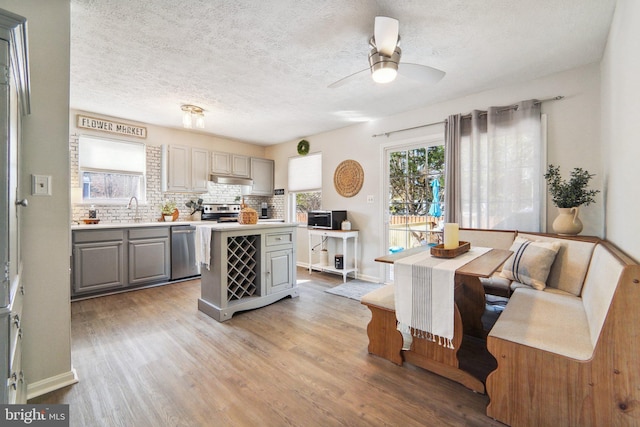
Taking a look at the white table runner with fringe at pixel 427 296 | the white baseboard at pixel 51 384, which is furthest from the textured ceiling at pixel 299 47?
the white baseboard at pixel 51 384

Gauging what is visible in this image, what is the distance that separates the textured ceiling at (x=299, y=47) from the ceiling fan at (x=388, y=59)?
0.21 m

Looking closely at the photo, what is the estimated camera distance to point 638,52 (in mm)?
1359

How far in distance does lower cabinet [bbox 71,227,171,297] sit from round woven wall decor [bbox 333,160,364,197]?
110 inches

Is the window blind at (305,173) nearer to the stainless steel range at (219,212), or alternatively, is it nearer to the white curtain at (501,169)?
the stainless steel range at (219,212)

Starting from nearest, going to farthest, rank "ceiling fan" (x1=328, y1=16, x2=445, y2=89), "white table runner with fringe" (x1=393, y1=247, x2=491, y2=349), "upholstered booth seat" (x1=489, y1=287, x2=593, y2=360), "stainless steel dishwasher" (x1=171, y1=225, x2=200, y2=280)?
1. "upholstered booth seat" (x1=489, y1=287, x2=593, y2=360)
2. "white table runner with fringe" (x1=393, y1=247, x2=491, y2=349)
3. "ceiling fan" (x1=328, y1=16, x2=445, y2=89)
4. "stainless steel dishwasher" (x1=171, y1=225, x2=200, y2=280)

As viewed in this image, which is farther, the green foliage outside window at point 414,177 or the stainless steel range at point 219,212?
the stainless steel range at point 219,212

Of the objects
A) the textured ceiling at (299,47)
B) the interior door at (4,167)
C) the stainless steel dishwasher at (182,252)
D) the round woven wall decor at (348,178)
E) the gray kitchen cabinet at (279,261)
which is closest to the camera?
the interior door at (4,167)

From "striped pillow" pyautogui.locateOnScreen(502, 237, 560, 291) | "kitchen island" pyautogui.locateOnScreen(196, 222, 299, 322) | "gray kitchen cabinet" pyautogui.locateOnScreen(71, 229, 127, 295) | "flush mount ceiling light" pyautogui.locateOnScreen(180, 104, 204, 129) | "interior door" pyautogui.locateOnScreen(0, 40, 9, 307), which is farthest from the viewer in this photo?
"flush mount ceiling light" pyautogui.locateOnScreen(180, 104, 204, 129)

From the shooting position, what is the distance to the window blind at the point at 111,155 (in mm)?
3848

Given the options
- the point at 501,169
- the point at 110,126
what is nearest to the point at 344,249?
the point at 501,169

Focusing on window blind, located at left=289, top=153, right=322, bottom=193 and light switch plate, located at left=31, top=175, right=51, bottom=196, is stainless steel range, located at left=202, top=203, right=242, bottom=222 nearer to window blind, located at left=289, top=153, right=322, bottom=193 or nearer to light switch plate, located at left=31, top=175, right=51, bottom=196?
window blind, located at left=289, top=153, right=322, bottom=193

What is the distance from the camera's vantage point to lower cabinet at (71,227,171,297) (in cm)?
335

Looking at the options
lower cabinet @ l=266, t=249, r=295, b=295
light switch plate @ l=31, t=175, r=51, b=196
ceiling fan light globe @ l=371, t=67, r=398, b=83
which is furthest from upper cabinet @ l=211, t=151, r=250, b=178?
ceiling fan light globe @ l=371, t=67, r=398, b=83

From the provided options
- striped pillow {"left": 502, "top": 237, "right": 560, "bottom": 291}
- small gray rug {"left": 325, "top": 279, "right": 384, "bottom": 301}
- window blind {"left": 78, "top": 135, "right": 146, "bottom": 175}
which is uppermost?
window blind {"left": 78, "top": 135, "right": 146, "bottom": 175}
